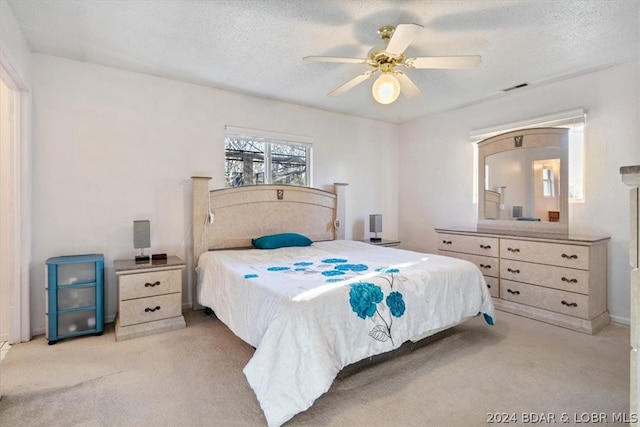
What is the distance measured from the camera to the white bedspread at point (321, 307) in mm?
1774

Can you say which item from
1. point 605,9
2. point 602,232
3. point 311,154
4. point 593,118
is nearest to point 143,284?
point 311,154

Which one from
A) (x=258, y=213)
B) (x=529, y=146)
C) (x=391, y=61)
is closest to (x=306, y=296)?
(x=391, y=61)

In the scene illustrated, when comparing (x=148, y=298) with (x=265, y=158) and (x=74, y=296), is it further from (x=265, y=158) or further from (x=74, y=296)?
(x=265, y=158)

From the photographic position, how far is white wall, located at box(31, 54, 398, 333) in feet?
9.88

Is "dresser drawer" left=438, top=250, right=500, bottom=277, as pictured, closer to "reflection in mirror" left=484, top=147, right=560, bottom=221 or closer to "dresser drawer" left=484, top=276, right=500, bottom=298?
"dresser drawer" left=484, top=276, right=500, bottom=298

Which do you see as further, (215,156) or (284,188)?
(284,188)

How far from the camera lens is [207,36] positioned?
265cm

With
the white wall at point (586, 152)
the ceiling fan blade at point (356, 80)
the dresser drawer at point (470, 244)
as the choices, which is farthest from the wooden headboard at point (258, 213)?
the ceiling fan blade at point (356, 80)

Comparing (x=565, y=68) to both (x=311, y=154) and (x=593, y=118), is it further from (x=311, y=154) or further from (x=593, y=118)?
(x=311, y=154)

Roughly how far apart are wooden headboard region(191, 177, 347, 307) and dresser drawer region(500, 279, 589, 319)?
7.18ft

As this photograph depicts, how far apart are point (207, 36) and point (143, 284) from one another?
7.27ft

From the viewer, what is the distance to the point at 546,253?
3295 millimetres

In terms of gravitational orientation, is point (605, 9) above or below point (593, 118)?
above

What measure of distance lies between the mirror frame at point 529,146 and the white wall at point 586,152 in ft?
0.42
